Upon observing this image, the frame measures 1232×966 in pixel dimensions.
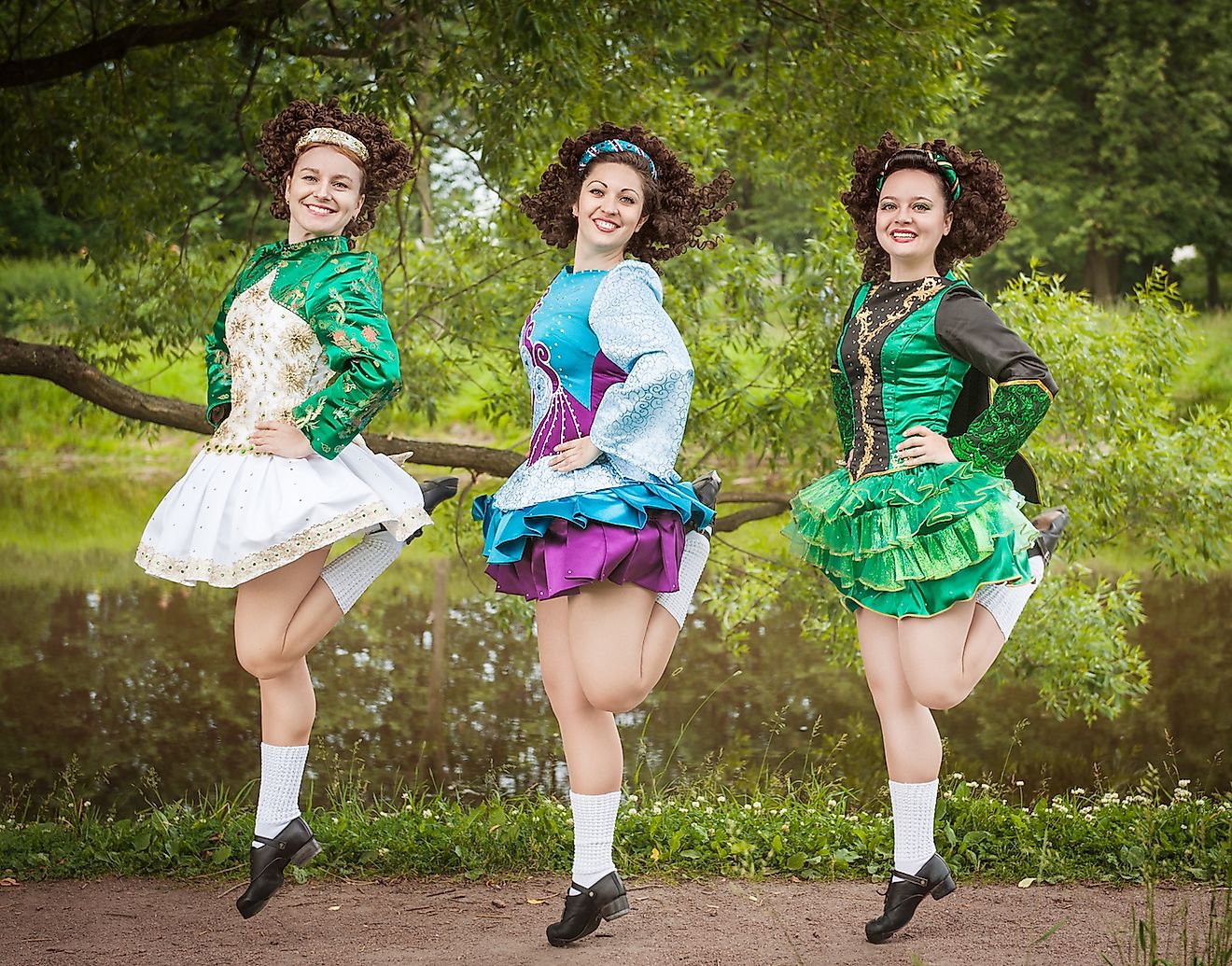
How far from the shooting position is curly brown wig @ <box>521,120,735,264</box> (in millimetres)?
3471

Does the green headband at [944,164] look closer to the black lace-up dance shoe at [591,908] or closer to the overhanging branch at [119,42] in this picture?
the black lace-up dance shoe at [591,908]

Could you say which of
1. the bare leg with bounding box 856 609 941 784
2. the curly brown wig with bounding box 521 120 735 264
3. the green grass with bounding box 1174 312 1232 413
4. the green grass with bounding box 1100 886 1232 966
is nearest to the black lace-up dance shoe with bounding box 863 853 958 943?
the bare leg with bounding box 856 609 941 784

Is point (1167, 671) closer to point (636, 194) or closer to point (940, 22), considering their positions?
point (940, 22)

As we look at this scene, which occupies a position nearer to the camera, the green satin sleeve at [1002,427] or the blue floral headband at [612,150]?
the green satin sleeve at [1002,427]

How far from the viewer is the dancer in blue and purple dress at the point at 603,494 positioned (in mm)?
3227

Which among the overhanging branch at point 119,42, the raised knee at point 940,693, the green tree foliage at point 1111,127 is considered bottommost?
the raised knee at point 940,693

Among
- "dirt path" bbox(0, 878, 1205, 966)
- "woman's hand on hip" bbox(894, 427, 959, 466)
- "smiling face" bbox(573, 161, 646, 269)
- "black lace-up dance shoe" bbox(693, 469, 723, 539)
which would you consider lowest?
"dirt path" bbox(0, 878, 1205, 966)

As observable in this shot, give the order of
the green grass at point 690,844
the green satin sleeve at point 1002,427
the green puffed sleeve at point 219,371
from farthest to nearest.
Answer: the green grass at point 690,844 → the green puffed sleeve at point 219,371 → the green satin sleeve at point 1002,427

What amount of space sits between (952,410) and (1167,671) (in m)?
6.85

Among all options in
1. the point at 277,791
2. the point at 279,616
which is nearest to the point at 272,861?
the point at 277,791

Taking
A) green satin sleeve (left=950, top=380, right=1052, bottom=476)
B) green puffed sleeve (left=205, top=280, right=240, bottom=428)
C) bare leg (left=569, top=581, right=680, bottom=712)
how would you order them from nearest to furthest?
green satin sleeve (left=950, top=380, right=1052, bottom=476)
bare leg (left=569, top=581, right=680, bottom=712)
green puffed sleeve (left=205, top=280, right=240, bottom=428)

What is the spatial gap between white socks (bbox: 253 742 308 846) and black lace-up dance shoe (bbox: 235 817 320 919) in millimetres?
19

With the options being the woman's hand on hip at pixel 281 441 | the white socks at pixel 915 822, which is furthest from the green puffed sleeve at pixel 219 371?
the white socks at pixel 915 822

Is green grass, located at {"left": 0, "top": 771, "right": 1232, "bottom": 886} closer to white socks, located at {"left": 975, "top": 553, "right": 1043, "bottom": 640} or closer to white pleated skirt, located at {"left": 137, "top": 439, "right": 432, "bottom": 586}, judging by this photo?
white socks, located at {"left": 975, "top": 553, "right": 1043, "bottom": 640}
